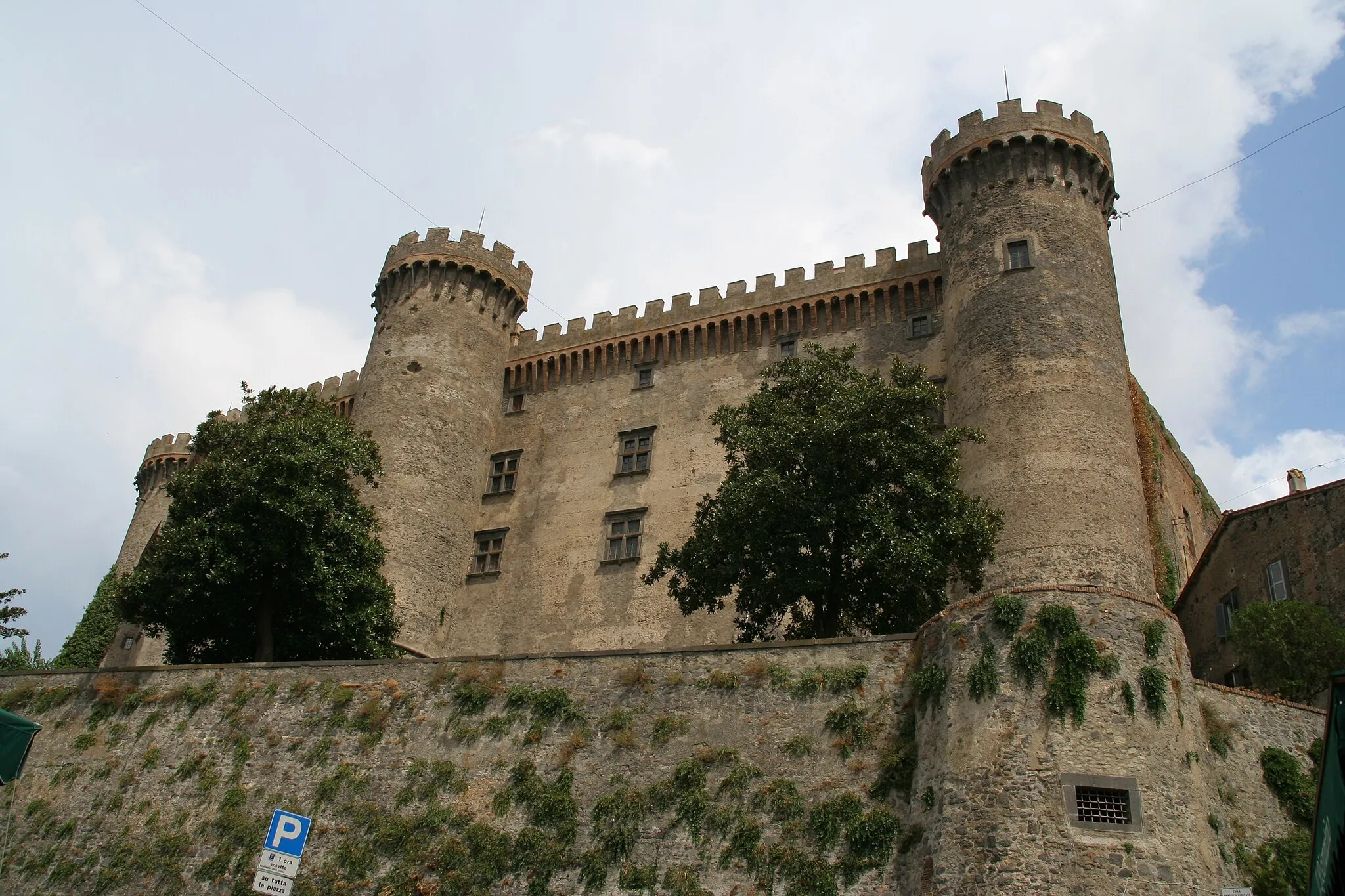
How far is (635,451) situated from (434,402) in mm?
6517

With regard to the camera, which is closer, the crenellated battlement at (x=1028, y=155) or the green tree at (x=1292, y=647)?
the green tree at (x=1292, y=647)

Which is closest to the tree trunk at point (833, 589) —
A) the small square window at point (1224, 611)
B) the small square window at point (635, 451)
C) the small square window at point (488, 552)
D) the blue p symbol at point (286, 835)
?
the blue p symbol at point (286, 835)

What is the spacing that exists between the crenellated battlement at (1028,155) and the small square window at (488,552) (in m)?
16.0

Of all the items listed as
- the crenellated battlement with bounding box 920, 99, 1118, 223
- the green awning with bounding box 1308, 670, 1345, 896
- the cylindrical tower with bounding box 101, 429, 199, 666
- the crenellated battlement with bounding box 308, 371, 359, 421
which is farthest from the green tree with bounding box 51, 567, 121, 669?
the green awning with bounding box 1308, 670, 1345, 896

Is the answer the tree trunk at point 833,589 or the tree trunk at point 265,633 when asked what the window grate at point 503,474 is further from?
the tree trunk at point 833,589

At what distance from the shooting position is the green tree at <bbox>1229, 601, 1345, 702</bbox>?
22.2 meters

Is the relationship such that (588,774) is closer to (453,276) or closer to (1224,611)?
(1224,611)

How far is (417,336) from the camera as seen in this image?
3691cm

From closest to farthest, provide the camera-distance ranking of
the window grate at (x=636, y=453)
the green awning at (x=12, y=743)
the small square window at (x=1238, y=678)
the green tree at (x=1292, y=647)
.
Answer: the green awning at (x=12, y=743) → the green tree at (x=1292, y=647) → the small square window at (x=1238, y=678) → the window grate at (x=636, y=453)

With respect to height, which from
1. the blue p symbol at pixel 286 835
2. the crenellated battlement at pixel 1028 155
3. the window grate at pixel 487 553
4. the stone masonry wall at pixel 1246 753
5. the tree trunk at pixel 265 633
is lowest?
the blue p symbol at pixel 286 835

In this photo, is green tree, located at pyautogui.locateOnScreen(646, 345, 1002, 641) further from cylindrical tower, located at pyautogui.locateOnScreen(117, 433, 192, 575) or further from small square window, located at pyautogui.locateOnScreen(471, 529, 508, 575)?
cylindrical tower, located at pyautogui.locateOnScreen(117, 433, 192, 575)

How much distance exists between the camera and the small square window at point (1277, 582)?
2697 cm

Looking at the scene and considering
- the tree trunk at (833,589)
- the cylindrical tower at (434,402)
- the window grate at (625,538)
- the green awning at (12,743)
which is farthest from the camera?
the cylindrical tower at (434,402)

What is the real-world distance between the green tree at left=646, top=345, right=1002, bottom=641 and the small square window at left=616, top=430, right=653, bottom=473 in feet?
34.0
